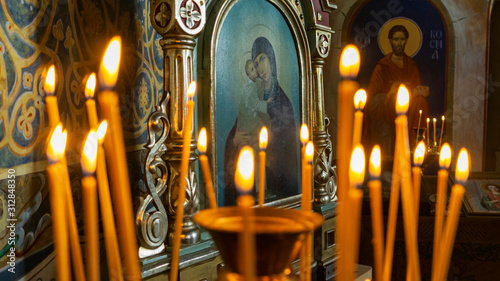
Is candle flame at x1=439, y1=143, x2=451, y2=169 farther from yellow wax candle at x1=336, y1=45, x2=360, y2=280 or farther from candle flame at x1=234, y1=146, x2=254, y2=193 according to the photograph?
candle flame at x1=234, y1=146, x2=254, y2=193

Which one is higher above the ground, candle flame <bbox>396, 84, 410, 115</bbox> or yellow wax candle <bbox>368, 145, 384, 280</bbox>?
candle flame <bbox>396, 84, 410, 115</bbox>

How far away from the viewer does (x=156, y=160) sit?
4.75 ft

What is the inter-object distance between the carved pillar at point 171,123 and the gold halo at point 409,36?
4.22 m

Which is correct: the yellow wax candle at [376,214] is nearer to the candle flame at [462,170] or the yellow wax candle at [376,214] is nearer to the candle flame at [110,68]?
the candle flame at [462,170]

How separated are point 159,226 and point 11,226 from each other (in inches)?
17.6

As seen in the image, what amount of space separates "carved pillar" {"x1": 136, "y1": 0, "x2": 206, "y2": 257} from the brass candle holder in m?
0.95

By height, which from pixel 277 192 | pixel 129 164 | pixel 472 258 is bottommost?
pixel 472 258

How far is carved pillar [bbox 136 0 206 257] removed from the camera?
143 centimetres

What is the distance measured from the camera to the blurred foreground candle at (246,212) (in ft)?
1.26

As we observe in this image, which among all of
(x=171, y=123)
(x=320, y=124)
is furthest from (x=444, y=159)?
(x=320, y=124)

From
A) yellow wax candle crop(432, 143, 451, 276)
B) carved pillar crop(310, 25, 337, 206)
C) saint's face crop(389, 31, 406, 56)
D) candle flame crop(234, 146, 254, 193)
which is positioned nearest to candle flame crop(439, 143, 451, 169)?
yellow wax candle crop(432, 143, 451, 276)

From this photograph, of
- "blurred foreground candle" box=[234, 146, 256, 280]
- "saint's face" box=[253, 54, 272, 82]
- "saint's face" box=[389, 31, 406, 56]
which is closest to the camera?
"blurred foreground candle" box=[234, 146, 256, 280]

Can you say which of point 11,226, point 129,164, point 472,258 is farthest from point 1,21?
point 472,258

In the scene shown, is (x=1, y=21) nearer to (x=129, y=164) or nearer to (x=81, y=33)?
(x=81, y=33)
